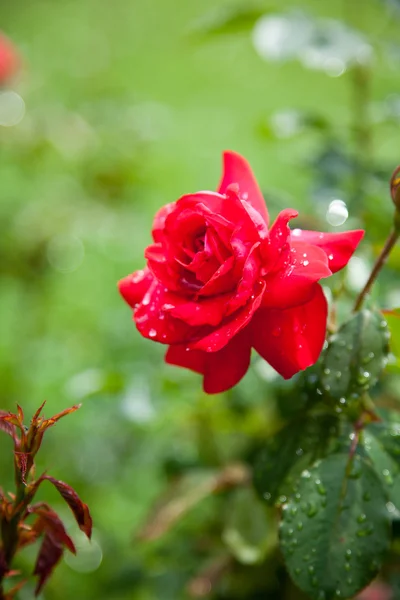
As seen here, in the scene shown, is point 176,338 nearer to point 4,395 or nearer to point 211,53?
point 4,395

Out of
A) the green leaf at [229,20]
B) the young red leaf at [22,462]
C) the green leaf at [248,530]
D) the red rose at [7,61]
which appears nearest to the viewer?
the young red leaf at [22,462]

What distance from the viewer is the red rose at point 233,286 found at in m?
0.46

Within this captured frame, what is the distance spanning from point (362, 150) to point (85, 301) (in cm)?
127

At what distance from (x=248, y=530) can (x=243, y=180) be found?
40 cm

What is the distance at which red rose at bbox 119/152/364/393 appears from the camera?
460 mm

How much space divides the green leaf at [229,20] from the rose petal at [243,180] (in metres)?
0.40

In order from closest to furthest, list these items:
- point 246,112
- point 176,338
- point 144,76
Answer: point 176,338 → point 246,112 → point 144,76

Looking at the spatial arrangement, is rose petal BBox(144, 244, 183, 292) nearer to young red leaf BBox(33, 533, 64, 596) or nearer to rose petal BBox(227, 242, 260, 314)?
rose petal BBox(227, 242, 260, 314)

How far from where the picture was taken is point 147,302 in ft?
1.67

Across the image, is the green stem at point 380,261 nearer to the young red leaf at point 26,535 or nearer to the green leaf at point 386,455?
the green leaf at point 386,455

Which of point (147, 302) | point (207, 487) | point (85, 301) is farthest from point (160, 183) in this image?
point (147, 302)

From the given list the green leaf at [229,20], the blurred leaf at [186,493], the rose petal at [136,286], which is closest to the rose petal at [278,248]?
the rose petal at [136,286]

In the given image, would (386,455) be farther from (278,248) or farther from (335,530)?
(278,248)

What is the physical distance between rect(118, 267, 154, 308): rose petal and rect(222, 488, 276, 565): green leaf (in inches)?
12.7
